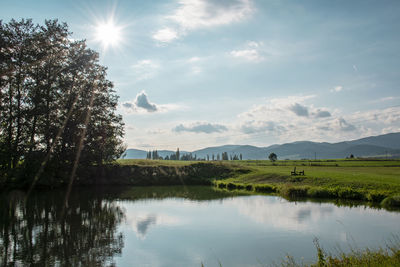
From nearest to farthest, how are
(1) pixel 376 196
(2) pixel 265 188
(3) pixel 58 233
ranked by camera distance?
1. (3) pixel 58 233
2. (1) pixel 376 196
3. (2) pixel 265 188

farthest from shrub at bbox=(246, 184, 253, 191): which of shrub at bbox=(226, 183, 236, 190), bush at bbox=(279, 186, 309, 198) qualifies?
bush at bbox=(279, 186, 309, 198)

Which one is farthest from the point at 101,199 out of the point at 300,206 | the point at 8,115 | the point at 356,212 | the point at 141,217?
the point at 356,212

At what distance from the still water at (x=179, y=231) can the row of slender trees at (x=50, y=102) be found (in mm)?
10899

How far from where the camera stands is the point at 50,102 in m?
42.9

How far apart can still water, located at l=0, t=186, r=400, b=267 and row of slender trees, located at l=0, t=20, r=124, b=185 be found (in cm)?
1090

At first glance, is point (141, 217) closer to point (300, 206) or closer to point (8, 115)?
point (300, 206)

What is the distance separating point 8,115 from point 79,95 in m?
9.25

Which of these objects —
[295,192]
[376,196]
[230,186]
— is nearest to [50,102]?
[230,186]

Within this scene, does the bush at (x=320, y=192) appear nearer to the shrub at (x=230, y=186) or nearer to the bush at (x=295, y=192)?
the bush at (x=295, y=192)

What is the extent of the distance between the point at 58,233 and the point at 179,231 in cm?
734

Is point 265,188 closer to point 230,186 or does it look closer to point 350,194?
point 230,186

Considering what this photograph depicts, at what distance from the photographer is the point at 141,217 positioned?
25047mm

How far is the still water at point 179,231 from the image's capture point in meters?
14.7

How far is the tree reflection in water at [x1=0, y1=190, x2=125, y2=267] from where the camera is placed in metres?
14.1
